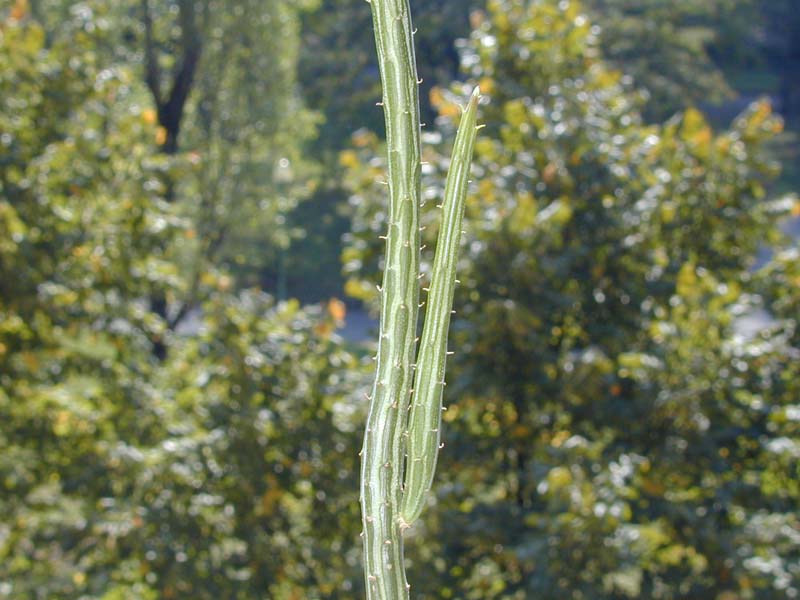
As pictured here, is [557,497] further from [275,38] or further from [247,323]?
[275,38]

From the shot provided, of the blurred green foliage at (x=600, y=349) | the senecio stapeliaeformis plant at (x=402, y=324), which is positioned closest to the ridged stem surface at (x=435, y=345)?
the senecio stapeliaeformis plant at (x=402, y=324)

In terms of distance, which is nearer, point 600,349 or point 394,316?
point 394,316

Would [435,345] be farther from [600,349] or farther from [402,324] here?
[600,349]

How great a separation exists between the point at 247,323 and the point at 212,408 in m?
0.44

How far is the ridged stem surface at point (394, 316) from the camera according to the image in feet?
5.01

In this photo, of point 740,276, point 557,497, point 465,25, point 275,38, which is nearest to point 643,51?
point 465,25

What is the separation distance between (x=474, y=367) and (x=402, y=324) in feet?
10.7

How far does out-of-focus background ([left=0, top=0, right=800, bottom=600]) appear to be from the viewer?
4672 millimetres

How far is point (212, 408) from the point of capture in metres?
5.00

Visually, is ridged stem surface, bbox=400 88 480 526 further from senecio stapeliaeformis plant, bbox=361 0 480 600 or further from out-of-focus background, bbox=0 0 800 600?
out-of-focus background, bbox=0 0 800 600

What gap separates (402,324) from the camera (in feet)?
5.07

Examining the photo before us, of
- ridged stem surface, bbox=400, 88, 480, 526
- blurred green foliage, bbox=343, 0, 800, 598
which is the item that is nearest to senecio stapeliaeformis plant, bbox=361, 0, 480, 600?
ridged stem surface, bbox=400, 88, 480, 526

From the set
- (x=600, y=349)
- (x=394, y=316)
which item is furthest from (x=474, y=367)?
(x=394, y=316)

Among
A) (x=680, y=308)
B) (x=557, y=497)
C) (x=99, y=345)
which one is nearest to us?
(x=557, y=497)
